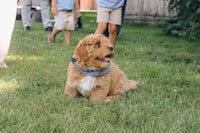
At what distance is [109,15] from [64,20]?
1.77m

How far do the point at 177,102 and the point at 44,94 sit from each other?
1.32m

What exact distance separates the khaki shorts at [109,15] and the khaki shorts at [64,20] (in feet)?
5.65

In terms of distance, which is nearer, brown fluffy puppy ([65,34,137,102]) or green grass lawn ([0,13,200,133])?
green grass lawn ([0,13,200,133])

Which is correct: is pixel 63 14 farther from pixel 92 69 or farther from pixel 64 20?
pixel 92 69

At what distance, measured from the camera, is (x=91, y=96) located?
3982mm

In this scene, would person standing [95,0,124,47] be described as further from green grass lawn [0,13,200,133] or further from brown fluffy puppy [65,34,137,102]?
brown fluffy puppy [65,34,137,102]

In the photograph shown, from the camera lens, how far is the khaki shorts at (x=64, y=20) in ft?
28.0

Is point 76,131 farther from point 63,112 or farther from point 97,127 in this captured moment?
point 63,112

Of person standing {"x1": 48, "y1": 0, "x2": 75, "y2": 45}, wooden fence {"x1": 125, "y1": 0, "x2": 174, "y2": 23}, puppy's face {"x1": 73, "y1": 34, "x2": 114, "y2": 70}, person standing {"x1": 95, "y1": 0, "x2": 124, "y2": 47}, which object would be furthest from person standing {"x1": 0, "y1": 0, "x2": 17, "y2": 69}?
wooden fence {"x1": 125, "y1": 0, "x2": 174, "y2": 23}

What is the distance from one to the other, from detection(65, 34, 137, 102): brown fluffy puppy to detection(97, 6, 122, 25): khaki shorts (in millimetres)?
2949

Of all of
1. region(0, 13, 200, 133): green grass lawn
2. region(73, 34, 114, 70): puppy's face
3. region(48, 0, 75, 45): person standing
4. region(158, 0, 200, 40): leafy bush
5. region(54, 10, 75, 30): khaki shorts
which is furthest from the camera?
region(54, 10, 75, 30): khaki shorts

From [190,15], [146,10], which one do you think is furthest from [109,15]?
[146,10]

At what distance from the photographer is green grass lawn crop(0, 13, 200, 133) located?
3182 mm

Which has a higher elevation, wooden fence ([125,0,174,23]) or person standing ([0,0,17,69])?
person standing ([0,0,17,69])
